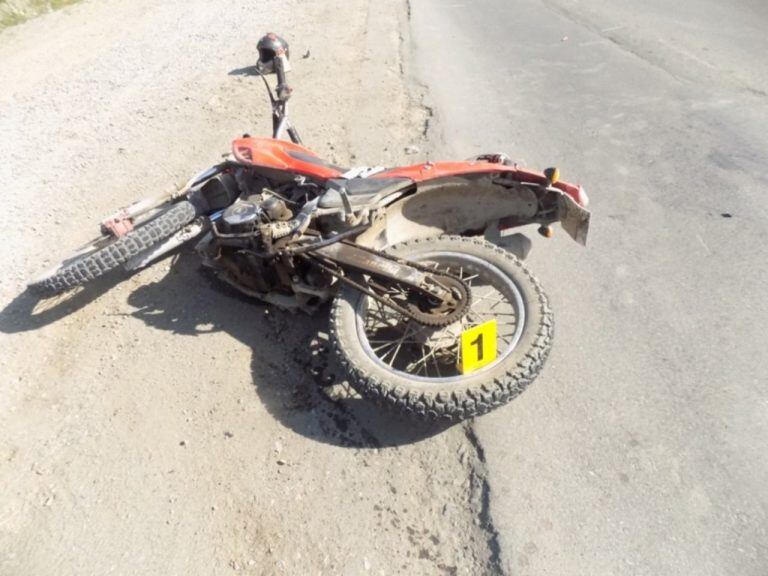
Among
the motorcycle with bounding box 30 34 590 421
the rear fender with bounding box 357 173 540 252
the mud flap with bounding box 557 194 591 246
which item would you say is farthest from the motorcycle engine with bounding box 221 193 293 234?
the mud flap with bounding box 557 194 591 246

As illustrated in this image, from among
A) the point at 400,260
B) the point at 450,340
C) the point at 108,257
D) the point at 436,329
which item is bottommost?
the point at 450,340

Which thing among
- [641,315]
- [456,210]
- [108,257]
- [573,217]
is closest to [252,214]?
[108,257]

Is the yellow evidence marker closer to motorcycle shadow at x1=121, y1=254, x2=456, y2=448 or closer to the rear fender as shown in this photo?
motorcycle shadow at x1=121, y1=254, x2=456, y2=448

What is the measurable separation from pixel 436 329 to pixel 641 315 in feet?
4.76

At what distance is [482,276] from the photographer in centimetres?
342

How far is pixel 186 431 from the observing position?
3299 mm

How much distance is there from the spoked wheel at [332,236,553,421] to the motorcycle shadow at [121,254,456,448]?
0.28 meters

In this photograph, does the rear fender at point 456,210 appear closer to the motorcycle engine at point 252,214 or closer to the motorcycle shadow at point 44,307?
the motorcycle engine at point 252,214

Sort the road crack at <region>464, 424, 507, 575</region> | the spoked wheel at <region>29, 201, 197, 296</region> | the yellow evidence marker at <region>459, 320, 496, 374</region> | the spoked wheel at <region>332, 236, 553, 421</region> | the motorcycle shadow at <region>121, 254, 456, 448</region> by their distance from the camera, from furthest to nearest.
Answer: the spoked wheel at <region>29, 201, 197, 296</region>
the motorcycle shadow at <region>121, 254, 456, 448</region>
the yellow evidence marker at <region>459, 320, 496, 374</region>
the spoked wheel at <region>332, 236, 553, 421</region>
the road crack at <region>464, 424, 507, 575</region>

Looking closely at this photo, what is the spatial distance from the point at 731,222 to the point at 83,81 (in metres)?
8.52

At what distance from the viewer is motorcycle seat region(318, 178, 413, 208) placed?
3.47m

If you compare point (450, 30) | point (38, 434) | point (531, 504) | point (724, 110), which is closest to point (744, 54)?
point (724, 110)

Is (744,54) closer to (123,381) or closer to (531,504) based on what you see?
(531,504)

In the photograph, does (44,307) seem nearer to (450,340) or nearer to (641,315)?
(450,340)
